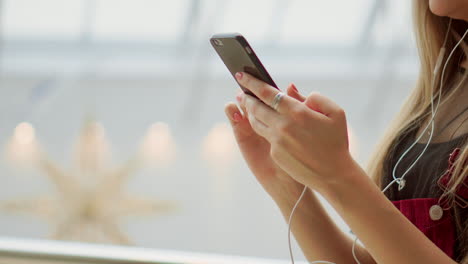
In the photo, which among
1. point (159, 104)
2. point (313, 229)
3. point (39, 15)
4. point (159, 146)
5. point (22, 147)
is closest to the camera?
point (313, 229)

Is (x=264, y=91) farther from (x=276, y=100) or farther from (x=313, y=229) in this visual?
(x=313, y=229)

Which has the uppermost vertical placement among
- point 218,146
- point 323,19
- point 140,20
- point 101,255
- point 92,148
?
point 101,255

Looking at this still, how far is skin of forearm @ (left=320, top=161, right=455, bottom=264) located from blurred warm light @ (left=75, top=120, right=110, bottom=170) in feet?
23.4

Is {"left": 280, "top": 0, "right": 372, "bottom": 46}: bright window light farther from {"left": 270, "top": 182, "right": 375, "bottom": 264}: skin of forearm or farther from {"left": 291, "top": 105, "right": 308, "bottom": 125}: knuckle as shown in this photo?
{"left": 291, "top": 105, "right": 308, "bottom": 125}: knuckle

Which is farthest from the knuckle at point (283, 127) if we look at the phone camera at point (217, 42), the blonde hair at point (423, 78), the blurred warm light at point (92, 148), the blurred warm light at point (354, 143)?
the blurred warm light at point (92, 148)

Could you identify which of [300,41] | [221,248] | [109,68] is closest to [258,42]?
[300,41]

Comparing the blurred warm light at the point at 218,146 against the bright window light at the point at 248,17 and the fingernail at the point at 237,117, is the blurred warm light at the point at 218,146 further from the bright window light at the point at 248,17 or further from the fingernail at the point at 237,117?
the fingernail at the point at 237,117

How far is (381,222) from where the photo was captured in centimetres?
73

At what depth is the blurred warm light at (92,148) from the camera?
7.74 meters

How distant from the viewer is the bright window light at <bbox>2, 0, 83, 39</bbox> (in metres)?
6.78

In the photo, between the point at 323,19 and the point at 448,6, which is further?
the point at 323,19

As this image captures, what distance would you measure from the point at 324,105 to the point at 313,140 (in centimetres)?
4

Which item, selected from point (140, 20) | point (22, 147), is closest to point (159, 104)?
point (140, 20)

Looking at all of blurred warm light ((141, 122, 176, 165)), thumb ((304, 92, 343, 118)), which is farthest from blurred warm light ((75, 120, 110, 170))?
thumb ((304, 92, 343, 118))
